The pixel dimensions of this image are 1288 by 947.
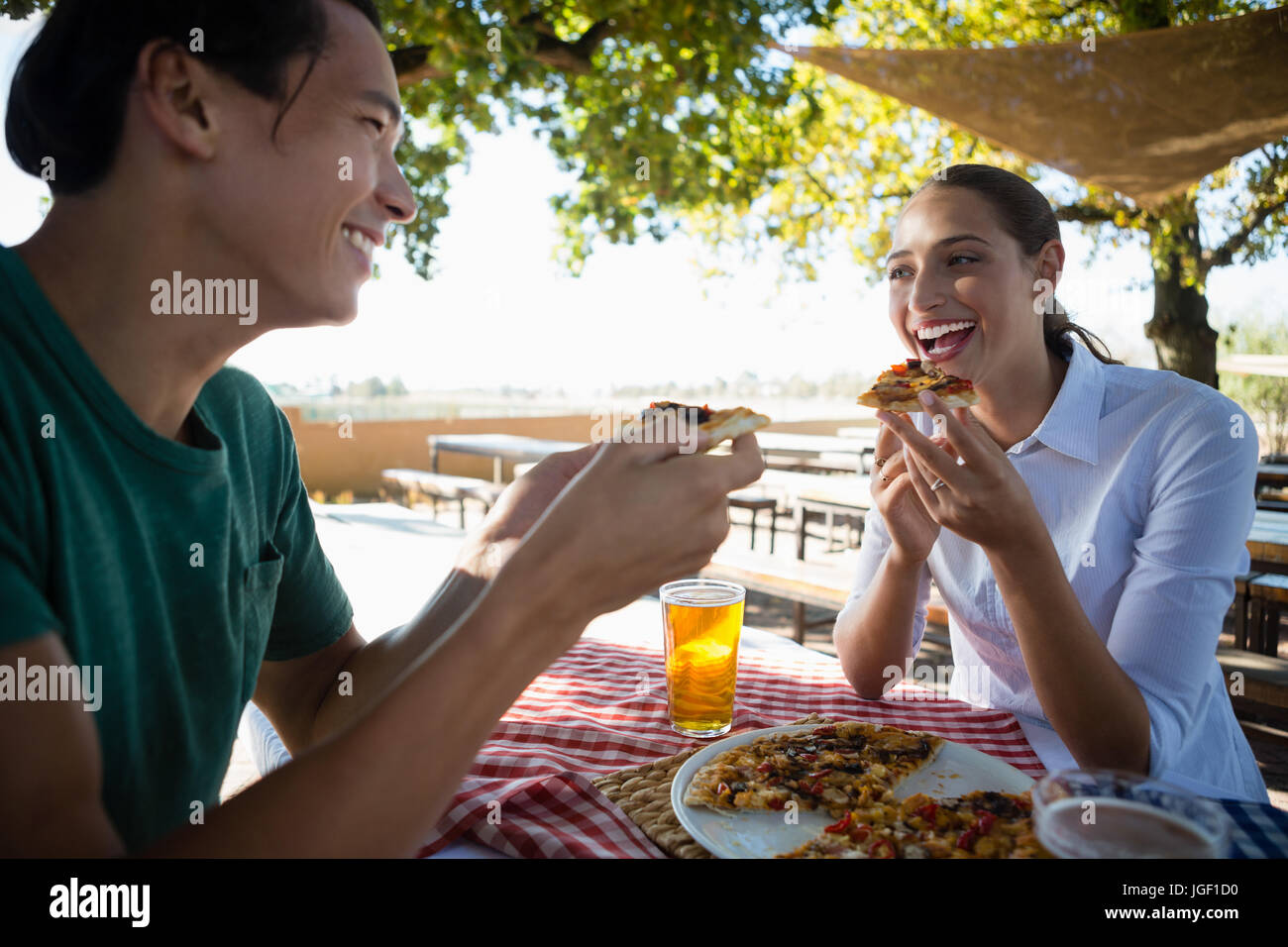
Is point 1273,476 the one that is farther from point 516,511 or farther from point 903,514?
point 516,511

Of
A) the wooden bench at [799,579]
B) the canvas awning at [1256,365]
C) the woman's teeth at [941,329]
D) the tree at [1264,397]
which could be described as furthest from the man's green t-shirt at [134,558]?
the tree at [1264,397]

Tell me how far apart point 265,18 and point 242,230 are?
0.97 feet

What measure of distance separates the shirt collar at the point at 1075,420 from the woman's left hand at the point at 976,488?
557mm

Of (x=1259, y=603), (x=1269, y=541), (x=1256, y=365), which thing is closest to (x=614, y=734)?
(x=1259, y=603)

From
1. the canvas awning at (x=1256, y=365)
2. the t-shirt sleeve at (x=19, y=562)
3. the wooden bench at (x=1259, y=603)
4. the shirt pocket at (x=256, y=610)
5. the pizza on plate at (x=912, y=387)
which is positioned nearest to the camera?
the t-shirt sleeve at (x=19, y=562)

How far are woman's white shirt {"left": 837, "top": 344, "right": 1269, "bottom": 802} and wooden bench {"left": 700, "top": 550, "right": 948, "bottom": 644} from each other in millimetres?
2134

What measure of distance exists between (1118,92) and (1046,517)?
15.3 ft

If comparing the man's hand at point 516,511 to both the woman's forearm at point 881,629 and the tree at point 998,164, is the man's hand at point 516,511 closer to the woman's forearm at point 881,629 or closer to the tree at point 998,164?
the woman's forearm at point 881,629

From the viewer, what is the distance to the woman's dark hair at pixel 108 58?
1120mm

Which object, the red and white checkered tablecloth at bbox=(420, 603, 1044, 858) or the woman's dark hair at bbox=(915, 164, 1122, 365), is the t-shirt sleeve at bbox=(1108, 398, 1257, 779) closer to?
the red and white checkered tablecloth at bbox=(420, 603, 1044, 858)

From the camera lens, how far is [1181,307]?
10.0 meters

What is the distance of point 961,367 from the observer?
227 centimetres

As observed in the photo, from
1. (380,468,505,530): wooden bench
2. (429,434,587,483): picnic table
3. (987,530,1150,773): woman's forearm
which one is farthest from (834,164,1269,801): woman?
(429,434,587,483): picnic table
